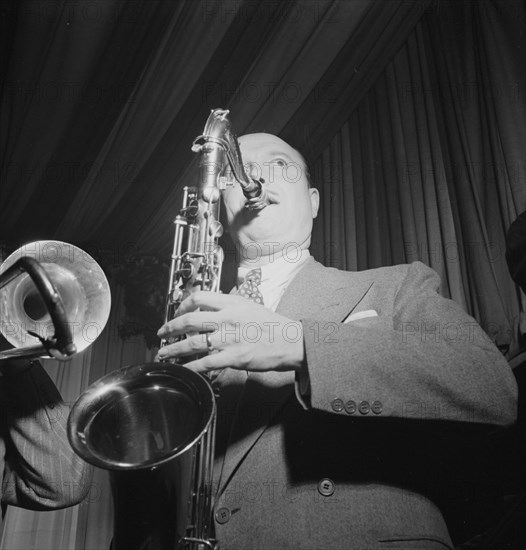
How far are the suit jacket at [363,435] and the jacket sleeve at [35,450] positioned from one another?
61 centimetres

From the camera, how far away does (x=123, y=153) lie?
3.74m


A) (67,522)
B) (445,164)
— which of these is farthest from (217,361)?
(67,522)

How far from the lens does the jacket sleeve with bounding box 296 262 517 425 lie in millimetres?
1127

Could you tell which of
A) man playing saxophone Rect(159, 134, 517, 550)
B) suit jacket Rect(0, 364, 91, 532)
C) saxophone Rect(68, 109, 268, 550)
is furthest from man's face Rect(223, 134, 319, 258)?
suit jacket Rect(0, 364, 91, 532)

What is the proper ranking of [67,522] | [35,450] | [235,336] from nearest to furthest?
[235,336] → [35,450] → [67,522]

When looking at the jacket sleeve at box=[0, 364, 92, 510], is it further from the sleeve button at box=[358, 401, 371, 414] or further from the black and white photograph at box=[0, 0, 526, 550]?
the sleeve button at box=[358, 401, 371, 414]

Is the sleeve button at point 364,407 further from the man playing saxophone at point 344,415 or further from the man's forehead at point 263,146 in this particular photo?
the man's forehead at point 263,146

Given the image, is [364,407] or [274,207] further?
[274,207]

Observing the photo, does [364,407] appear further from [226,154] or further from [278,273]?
[226,154]

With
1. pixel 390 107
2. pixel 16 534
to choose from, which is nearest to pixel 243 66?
pixel 390 107

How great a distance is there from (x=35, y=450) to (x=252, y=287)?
905mm

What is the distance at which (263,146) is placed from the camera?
86.7 inches

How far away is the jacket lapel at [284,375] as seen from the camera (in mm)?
1323

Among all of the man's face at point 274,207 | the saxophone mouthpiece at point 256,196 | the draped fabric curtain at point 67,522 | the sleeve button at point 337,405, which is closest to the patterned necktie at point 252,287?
the man's face at point 274,207
